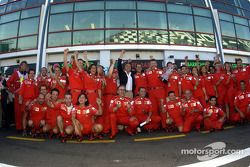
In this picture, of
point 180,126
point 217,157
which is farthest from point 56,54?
point 217,157

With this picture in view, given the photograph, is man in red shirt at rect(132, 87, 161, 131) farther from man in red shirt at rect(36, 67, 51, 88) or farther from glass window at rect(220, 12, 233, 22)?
glass window at rect(220, 12, 233, 22)

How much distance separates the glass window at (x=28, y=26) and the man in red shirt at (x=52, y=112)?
1335 centimetres

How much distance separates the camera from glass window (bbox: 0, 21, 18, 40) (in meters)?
20.2

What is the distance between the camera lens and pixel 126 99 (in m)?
7.17

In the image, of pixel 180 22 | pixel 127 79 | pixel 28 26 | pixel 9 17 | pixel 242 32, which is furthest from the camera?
pixel 242 32

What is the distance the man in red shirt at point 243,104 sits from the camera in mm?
7754

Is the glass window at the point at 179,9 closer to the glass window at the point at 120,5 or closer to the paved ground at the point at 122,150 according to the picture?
the glass window at the point at 120,5

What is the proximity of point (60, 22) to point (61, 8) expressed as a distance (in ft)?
3.52

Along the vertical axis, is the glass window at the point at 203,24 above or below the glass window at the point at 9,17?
below

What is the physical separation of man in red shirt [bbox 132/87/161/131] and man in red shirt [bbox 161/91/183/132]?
23 centimetres

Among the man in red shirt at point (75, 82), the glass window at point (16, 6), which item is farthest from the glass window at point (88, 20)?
the man in red shirt at point (75, 82)

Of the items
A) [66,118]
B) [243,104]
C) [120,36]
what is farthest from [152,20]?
[66,118]

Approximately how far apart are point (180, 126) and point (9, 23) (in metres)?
17.8

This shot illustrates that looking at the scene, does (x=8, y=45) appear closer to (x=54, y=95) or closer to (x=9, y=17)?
(x=9, y=17)
